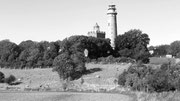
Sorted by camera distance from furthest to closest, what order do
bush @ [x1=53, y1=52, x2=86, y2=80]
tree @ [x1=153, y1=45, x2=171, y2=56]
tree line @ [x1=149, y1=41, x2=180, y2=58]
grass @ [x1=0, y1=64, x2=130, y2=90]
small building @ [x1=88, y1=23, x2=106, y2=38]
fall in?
1. tree @ [x1=153, y1=45, x2=171, y2=56]
2. tree line @ [x1=149, y1=41, x2=180, y2=58]
3. small building @ [x1=88, y1=23, x2=106, y2=38]
4. bush @ [x1=53, y1=52, x2=86, y2=80]
5. grass @ [x1=0, y1=64, x2=130, y2=90]

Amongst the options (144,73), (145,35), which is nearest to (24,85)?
(144,73)

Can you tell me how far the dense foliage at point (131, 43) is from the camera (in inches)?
4205

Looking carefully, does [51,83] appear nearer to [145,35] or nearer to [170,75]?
[170,75]

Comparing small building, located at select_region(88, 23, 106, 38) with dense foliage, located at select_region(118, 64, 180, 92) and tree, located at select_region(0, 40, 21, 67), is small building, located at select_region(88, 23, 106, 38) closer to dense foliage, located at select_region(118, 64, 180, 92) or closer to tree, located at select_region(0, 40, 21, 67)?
tree, located at select_region(0, 40, 21, 67)

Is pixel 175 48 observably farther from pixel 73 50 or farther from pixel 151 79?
pixel 151 79

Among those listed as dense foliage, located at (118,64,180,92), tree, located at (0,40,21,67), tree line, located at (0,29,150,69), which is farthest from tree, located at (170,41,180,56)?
dense foliage, located at (118,64,180,92)

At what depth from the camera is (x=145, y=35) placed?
112 m

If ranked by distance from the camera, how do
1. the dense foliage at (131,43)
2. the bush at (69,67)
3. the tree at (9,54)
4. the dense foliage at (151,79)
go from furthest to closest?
the tree at (9,54) < the dense foliage at (131,43) < the bush at (69,67) < the dense foliage at (151,79)

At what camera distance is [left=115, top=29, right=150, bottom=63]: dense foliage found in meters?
107

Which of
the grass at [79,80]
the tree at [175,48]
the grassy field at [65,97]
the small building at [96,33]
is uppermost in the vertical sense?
the small building at [96,33]

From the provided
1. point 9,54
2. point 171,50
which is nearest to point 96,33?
point 171,50

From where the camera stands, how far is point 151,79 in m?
59.2

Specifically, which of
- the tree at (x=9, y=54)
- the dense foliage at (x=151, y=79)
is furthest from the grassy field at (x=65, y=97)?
the tree at (x=9, y=54)

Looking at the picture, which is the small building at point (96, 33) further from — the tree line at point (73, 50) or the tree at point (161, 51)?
the tree at point (161, 51)
